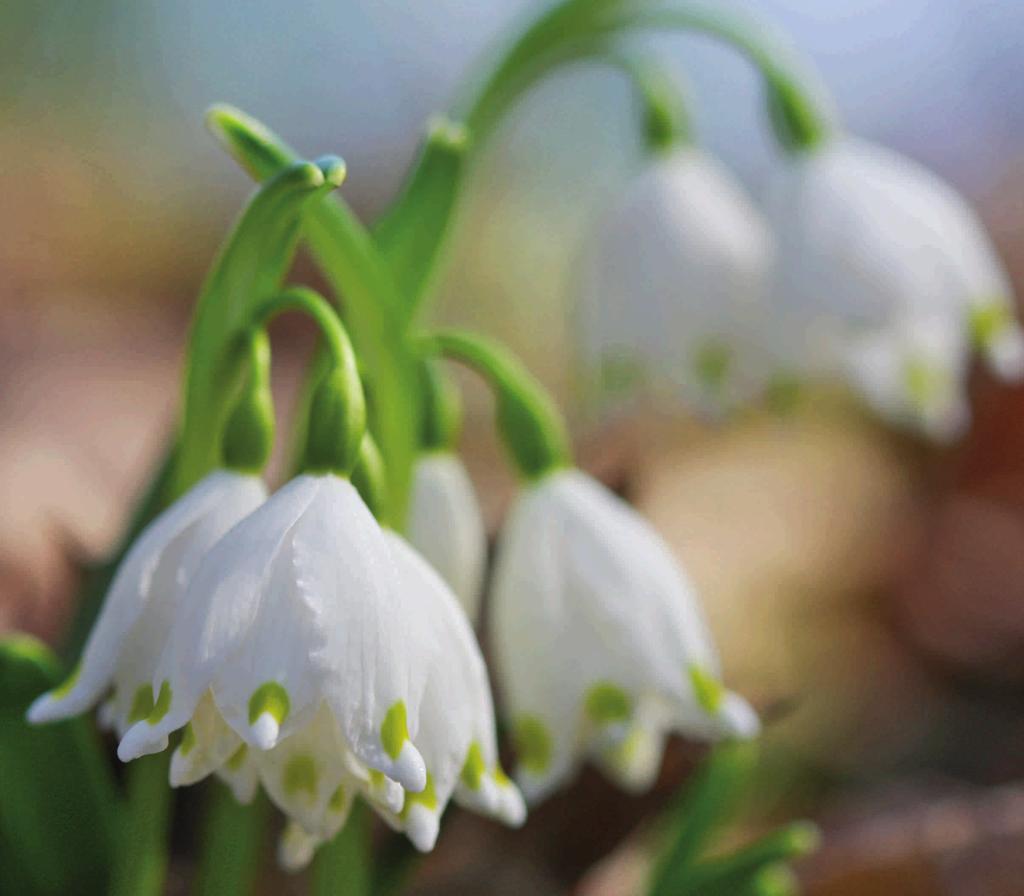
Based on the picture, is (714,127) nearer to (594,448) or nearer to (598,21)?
(594,448)

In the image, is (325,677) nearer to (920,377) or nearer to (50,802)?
(50,802)

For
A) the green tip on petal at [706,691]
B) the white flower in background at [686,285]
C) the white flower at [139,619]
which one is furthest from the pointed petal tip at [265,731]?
the white flower in background at [686,285]

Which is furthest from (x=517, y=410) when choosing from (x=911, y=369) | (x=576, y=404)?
(x=576, y=404)

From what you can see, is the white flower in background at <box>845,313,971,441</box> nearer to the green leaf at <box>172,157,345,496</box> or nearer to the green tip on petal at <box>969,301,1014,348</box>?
the green tip on petal at <box>969,301,1014,348</box>

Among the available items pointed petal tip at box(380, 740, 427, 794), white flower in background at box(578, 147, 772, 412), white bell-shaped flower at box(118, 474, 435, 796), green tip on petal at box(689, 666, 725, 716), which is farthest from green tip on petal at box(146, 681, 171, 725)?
white flower in background at box(578, 147, 772, 412)

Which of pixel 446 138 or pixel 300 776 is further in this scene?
pixel 446 138

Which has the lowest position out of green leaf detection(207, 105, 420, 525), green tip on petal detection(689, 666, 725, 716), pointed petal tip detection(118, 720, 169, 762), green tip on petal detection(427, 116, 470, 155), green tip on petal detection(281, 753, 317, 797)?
green tip on petal detection(689, 666, 725, 716)

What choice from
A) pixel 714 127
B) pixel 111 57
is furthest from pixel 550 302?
pixel 111 57
